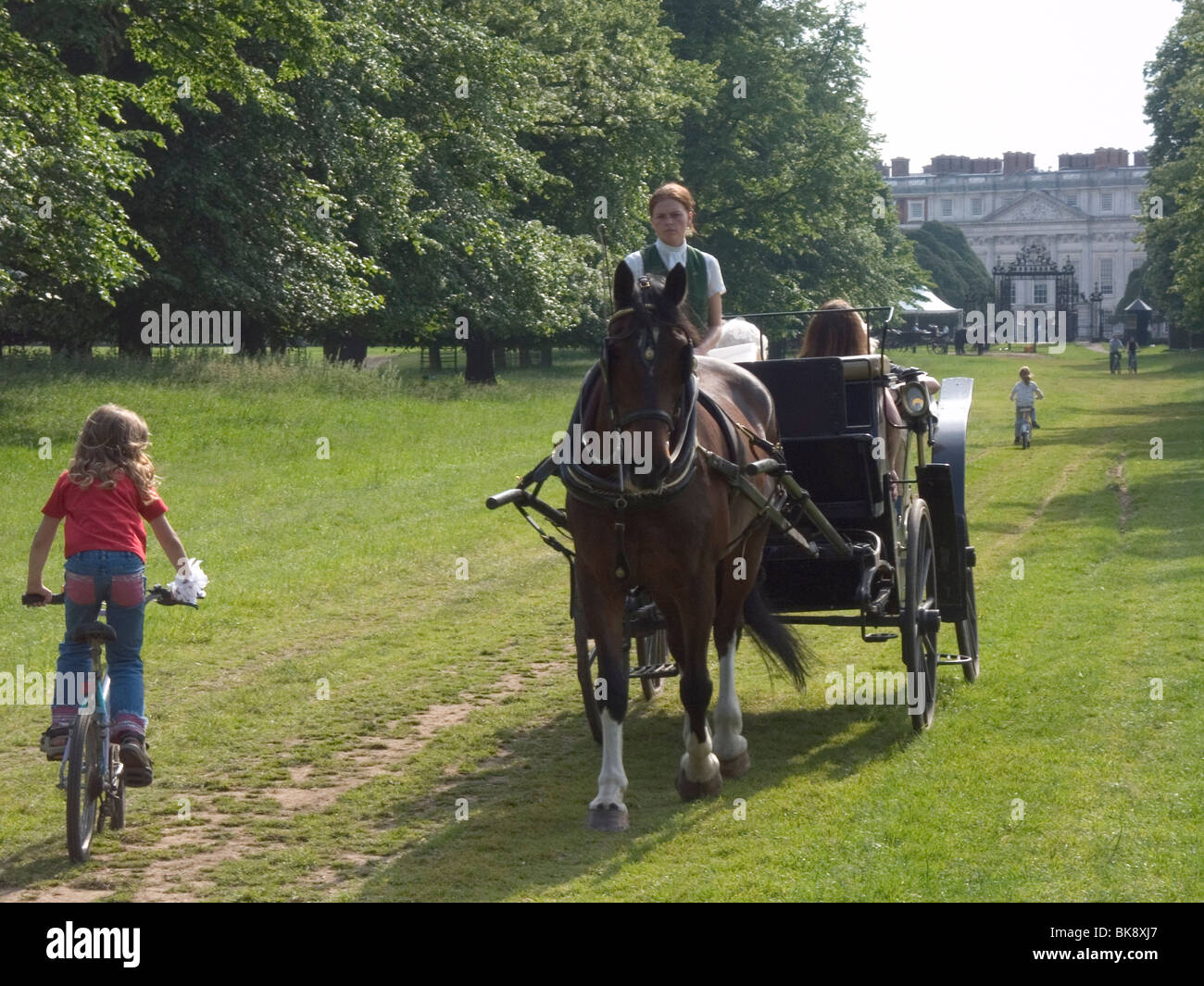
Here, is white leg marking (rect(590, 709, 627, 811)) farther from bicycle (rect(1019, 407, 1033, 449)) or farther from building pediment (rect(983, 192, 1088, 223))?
building pediment (rect(983, 192, 1088, 223))

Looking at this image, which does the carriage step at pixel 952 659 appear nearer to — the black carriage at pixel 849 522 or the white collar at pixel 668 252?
the black carriage at pixel 849 522

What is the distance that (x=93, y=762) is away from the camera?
6555 mm

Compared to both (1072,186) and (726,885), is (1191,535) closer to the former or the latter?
(726,885)

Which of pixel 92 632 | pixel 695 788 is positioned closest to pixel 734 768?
pixel 695 788

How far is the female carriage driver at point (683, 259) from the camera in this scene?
26.6 ft

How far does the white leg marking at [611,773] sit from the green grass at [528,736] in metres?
0.20

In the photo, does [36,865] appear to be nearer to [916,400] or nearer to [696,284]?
[696,284]

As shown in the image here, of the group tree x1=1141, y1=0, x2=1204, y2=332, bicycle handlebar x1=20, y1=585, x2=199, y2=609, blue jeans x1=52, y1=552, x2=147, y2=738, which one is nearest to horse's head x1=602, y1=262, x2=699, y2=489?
bicycle handlebar x1=20, y1=585, x2=199, y2=609

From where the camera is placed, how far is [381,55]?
30.6m

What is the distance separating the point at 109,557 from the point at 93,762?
86cm

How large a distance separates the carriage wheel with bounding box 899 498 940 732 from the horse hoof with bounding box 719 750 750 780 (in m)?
1.13

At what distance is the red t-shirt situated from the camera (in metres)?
6.66

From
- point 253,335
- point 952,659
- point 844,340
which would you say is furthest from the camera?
point 253,335

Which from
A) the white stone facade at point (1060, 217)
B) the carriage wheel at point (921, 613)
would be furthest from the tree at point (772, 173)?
the white stone facade at point (1060, 217)
